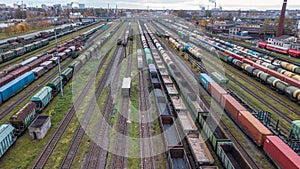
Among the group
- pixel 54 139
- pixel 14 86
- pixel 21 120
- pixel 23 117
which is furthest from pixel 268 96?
pixel 14 86

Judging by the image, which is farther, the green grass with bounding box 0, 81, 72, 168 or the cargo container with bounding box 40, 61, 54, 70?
the cargo container with bounding box 40, 61, 54, 70

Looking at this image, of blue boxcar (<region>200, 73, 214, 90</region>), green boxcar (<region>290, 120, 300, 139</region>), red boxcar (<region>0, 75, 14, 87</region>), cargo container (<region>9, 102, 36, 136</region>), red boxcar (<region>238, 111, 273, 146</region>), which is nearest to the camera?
red boxcar (<region>238, 111, 273, 146</region>)

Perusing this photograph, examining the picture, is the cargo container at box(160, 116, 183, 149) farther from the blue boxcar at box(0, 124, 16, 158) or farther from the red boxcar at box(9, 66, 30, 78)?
the red boxcar at box(9, 66, 30, 78)

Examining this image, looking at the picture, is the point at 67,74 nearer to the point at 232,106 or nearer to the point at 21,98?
the point at 21,98

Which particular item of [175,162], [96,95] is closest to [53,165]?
[175,162]

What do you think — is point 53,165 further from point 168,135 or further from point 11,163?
point 168,135

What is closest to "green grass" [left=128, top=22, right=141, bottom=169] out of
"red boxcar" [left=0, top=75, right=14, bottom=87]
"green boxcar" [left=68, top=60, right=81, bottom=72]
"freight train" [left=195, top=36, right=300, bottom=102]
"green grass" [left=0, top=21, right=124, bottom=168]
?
"green grass" [left=0, top=21, right=124, bottom=168]

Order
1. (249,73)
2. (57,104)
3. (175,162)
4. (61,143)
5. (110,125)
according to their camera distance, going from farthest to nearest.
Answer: (249,73) → (57,104) → (110,125) → (61,143) → (175,162)
